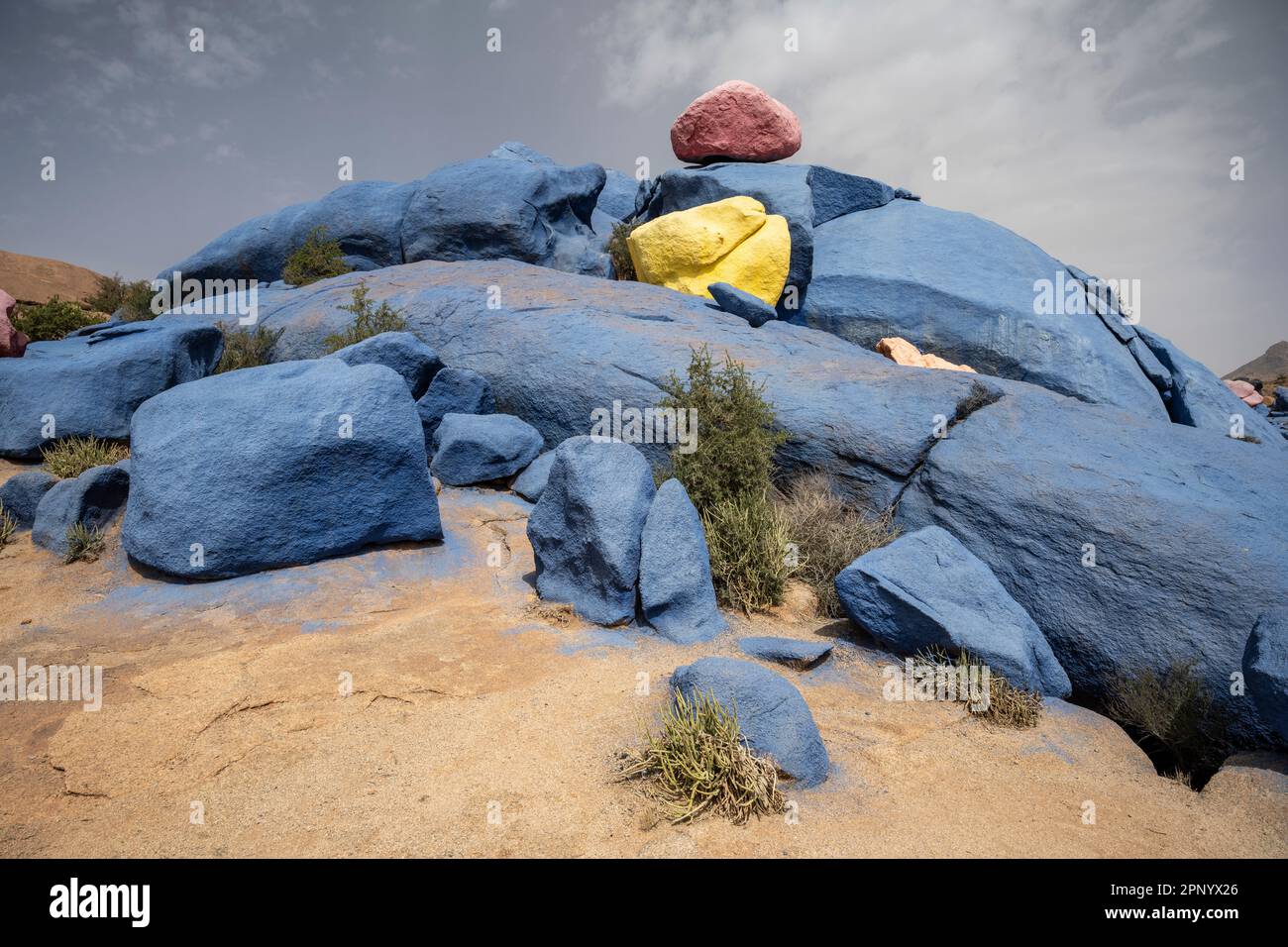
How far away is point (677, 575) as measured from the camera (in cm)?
608

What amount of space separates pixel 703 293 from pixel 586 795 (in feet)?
37.0

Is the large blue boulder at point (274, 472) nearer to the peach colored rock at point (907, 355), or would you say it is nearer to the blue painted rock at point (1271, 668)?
the blue painted rock at point (1271, 668)

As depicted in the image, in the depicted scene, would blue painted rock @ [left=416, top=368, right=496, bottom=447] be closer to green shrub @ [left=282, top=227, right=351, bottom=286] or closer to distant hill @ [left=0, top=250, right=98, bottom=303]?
green shrub @ [left=282, top=227, right=351, bottom=286]

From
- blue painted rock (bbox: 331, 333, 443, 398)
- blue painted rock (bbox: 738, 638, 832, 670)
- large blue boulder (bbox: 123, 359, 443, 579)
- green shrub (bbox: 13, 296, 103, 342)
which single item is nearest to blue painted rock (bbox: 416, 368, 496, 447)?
blue painted rock (bbox: 331, 333, 443, 398)

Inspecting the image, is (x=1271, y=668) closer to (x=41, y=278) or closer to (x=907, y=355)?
(x=907, y=355)

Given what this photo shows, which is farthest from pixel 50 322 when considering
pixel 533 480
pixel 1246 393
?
pixel 1246 393

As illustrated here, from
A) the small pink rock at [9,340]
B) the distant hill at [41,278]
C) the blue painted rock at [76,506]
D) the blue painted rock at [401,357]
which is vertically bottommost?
the blue painted rock at [76,506]

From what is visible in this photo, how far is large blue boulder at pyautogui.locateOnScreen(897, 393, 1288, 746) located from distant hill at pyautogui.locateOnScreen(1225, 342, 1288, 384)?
3745 centimetres

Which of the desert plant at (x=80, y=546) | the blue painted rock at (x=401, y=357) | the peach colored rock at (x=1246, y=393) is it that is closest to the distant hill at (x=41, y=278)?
the blue painted rock at (x=401, y=357)

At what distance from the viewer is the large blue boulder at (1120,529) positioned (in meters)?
5.81

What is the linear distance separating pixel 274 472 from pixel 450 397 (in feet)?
11.9

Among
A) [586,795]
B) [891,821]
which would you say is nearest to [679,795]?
[586,795]

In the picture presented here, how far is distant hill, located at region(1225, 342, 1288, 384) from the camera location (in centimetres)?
3609

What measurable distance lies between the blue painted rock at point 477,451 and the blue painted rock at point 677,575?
316 cm
